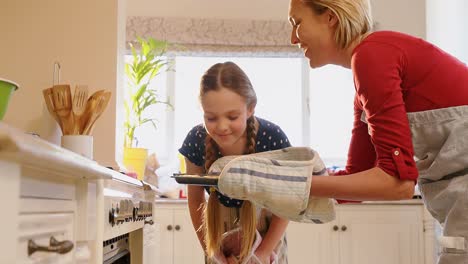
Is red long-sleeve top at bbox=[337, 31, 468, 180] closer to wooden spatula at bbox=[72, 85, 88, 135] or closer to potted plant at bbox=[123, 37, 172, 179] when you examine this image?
wooden spatula at bbox=[72, 85, 88, 135]

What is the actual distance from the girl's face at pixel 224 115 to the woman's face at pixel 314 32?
17.6 inches

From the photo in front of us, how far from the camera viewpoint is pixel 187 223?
11.7 feet

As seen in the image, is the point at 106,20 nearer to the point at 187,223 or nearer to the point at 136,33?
the point at 187,223

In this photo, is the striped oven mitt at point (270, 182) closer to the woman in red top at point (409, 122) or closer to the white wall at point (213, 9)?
the woman in red top at point (409, 122)

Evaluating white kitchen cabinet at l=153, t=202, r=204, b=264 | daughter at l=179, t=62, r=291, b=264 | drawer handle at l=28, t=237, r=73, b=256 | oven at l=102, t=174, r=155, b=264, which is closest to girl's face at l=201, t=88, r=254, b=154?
daughter at l=179, t=62, r=291, b=264

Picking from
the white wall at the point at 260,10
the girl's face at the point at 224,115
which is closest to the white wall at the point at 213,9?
the white wall at the point at 260,10

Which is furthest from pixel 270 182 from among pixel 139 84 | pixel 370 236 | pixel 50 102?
pixel 139 84

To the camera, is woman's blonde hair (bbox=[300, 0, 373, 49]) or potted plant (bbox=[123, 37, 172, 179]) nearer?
woman's blonde hair (bbox=[300, 0, 373, 49])

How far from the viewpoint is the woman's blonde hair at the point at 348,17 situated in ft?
3.94

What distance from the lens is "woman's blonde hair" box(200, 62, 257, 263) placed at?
1727mm

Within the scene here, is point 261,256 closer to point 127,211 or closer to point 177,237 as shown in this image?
Answer: point 127,211

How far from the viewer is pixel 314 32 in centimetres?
124

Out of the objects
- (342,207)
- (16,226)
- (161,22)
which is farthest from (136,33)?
(16,226)

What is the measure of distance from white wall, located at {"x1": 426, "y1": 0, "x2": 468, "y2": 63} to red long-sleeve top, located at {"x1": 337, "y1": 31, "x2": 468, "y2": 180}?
2.48 metres
